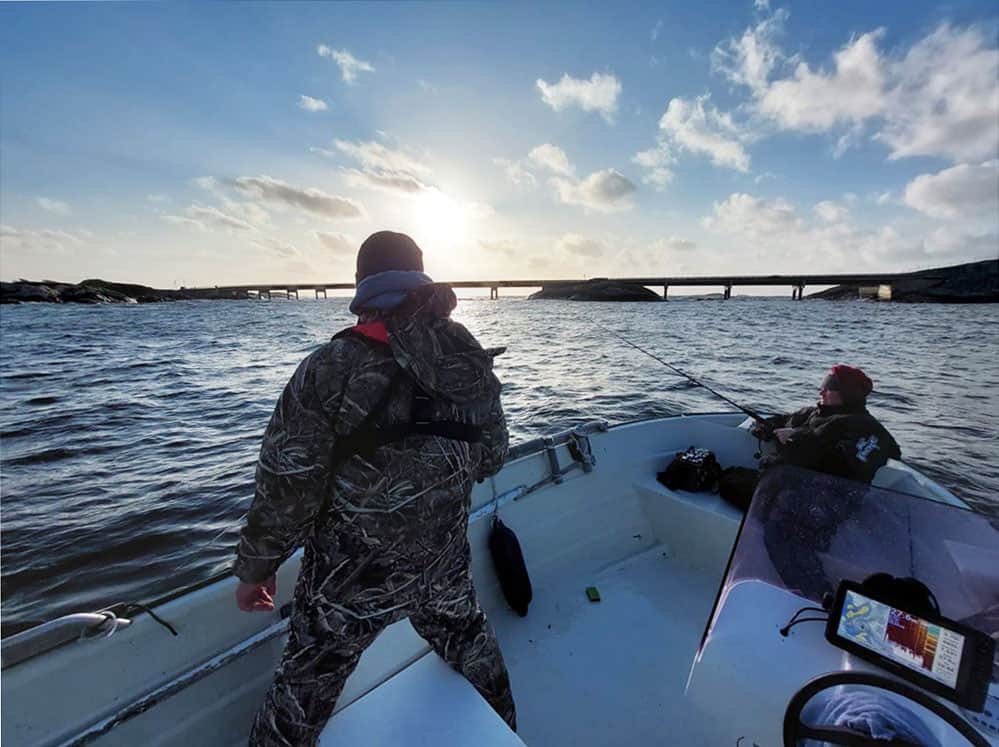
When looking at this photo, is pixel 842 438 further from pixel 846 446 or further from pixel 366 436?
pixel 366 436

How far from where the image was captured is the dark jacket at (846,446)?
119 inches

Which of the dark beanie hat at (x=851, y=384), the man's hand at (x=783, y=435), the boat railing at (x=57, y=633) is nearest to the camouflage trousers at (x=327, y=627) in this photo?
the boat railing at (x=57, y=633)

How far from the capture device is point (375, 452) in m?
1.37

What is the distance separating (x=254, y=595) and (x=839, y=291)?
100m

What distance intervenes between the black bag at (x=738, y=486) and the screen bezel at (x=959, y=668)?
82.0 inches

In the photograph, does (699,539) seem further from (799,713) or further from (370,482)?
(370,482)

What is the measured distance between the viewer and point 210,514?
566 centimetres

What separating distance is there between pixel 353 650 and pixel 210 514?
5.21 meters

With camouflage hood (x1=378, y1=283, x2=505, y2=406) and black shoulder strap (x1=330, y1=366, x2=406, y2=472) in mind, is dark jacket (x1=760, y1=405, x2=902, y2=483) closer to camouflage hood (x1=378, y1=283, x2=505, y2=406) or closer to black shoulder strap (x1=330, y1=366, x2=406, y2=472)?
camouflage hood (x1=378, y1=283, x2=505, y2=406)

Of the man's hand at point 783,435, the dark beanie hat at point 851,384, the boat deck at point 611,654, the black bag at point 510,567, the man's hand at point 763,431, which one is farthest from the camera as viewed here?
the man's hand at point 763,431

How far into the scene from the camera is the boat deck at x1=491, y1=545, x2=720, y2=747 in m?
2.39

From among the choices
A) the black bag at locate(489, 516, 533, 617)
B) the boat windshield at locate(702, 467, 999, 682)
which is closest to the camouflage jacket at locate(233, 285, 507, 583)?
the boat windshield at locate(702, 467, 999, 682)

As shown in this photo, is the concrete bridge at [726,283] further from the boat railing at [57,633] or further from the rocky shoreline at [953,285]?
Answer: the boat railing at [57,633]

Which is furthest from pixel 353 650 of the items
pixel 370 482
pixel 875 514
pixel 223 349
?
pixel 223 349
